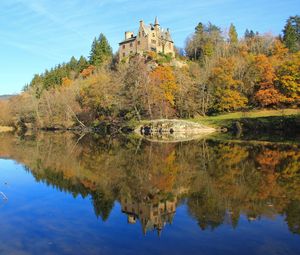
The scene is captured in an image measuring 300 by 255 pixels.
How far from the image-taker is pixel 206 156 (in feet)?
92.9

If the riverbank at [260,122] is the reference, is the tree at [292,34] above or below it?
above

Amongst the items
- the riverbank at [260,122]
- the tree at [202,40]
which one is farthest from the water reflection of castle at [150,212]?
the tree at [202,40]

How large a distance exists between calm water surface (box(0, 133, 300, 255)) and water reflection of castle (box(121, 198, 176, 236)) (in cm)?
4

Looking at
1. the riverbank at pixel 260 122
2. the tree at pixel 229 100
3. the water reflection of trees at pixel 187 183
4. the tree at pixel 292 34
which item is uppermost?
the tree at pixel 292 34

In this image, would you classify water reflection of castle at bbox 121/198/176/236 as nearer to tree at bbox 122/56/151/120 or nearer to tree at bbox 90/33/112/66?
tree at bbox 122/56/151/120

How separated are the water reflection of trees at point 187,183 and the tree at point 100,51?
100 m

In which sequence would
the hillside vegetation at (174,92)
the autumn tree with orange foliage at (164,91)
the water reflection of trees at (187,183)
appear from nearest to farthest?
the water reflection of trees at (187,183)
the hillside vegetation at (174,92)
the autumn tree with orange foliage at (164,91)

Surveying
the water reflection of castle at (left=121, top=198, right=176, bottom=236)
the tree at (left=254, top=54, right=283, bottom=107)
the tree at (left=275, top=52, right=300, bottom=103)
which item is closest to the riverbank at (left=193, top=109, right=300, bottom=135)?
the tree at (left=254, top=54, right=283, bottom=107)

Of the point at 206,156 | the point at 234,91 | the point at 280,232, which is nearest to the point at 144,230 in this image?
the point at 280,232

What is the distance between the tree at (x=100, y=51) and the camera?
412ft

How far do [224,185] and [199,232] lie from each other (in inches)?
267

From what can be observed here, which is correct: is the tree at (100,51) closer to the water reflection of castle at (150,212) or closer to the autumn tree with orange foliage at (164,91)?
the autumn tree with orange foliage at (164,91)

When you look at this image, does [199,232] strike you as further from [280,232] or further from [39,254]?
[39,254]

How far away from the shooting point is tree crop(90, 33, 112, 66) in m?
126
